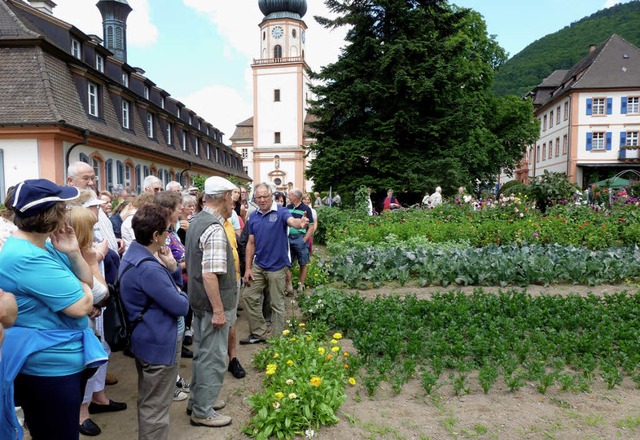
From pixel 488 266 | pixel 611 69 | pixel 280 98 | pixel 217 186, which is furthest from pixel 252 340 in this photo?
pixel 280 98

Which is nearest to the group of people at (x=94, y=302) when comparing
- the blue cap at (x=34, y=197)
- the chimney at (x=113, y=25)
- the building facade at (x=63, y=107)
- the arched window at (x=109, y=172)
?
the blue cap at (x=34, y=197)

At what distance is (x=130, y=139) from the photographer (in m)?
21.6

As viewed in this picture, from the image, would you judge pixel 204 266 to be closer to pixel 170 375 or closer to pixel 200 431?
pixel 170 375

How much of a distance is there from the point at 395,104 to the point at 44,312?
744 inches

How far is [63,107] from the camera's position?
632 inches

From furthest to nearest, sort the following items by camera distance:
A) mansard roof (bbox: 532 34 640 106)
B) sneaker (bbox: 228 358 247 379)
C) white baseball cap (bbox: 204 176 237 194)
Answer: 1. mansard roof (bbox: 532 34 640 106)
2. sneaker (bbox: 228 358 247 379)
3. white baseball cap (bbox: 204 176 237 194)

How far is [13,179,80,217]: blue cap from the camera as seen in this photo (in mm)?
2305

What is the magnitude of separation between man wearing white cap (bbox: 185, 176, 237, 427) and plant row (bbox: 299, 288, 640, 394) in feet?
4.19

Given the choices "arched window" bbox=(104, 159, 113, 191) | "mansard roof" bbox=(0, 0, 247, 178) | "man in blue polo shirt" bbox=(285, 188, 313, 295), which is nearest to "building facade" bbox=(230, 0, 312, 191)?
"mansard roof" bbox=(0, 0, 247, 178)

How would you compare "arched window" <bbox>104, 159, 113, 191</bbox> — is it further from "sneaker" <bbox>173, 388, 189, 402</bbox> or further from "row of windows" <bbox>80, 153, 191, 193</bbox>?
"sneaker" <bbox>173, 388, 189, 402</bbox>

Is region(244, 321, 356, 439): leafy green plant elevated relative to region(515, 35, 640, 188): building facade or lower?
lower

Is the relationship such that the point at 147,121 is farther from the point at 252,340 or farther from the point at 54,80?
the point at 252,340

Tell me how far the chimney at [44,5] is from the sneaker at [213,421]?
76.3 ft

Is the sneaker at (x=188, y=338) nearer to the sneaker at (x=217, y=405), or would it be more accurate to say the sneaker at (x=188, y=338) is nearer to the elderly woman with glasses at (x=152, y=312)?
the sneaker at (x=217, y=405)
